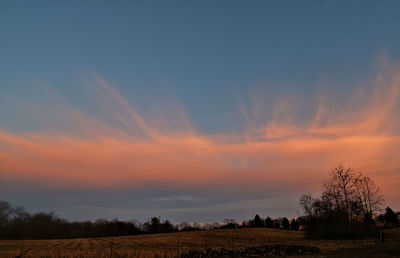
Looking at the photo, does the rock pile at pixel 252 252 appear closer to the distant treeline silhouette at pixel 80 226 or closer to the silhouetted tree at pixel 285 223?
the distant treeline silhouette at pixel 80 226

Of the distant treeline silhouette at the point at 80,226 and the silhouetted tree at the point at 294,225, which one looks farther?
the silhouetted tree at the point at 294,225

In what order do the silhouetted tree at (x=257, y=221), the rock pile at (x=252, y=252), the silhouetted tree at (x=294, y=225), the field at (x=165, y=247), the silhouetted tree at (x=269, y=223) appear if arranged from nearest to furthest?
1. the field at (x=165, y=247)
2. the rock pile at (x=252, y=252)
3. the silhouetted tree at (x=294, y=225)
4. the silhouetted tree at (x=257, y=221)
5. the silhouetted tree at (x=269, y=223)

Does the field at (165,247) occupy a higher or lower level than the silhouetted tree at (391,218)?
lower

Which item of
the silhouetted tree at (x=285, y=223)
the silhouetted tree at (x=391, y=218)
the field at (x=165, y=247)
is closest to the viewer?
the field at (x=165, y=247)

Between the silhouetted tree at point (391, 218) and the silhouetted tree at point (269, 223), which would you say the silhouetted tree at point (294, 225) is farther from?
the silhouetted tree at point (391, 218)

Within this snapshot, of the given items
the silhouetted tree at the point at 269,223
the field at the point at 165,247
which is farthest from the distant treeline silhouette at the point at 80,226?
the field at the point at 165,247

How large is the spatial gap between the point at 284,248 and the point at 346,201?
35298 millimetres

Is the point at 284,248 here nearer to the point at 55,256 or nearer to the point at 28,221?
the point at 55,256

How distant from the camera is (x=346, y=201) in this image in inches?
2422

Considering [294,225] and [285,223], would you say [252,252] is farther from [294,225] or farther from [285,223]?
[285,223]

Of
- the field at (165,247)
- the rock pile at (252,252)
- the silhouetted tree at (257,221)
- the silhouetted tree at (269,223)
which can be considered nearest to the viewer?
the field at (165,247)

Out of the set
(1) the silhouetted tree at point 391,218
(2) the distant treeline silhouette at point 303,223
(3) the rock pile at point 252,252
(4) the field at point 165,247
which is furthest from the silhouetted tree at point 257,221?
(3) the rock pile at point 252,252

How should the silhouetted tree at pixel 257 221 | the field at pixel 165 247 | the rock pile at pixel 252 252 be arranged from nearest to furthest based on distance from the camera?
the field at pixel 165 247, the rock pile at pixel 252 252, the silhouetted tree at pixel 257 221

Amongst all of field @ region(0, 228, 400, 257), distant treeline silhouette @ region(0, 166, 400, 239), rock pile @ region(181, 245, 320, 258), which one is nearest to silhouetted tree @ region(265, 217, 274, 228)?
distant treeline silhouette @ region(0, 166, 400, 239)
